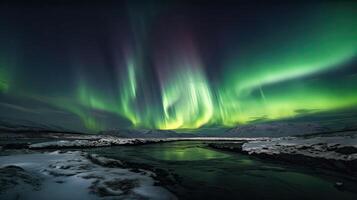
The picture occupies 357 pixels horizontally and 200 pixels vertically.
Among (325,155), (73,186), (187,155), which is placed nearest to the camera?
(73,186)

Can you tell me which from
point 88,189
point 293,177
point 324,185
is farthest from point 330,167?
point 88,189

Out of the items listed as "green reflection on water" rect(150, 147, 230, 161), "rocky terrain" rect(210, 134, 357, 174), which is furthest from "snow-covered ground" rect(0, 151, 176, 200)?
"green reflection on water" rect(150, 147, 230, 161)

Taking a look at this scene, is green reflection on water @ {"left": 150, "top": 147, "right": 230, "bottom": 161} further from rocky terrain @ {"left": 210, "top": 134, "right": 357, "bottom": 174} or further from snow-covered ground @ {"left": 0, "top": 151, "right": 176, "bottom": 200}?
snow-covered ground @ {"left": 0, "top": 151, "right": 176, "bottom": 200}

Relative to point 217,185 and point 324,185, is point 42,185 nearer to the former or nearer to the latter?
point 217,185

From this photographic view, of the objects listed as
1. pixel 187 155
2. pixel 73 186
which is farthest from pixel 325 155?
pixel 187 155

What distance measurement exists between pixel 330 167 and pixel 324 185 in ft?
26.5

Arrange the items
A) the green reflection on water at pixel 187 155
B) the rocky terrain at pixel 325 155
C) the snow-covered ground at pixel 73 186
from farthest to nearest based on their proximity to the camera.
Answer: the green reflection on water at pixel 187 155 < the rocky terrain at pixel 325 155 < the snow-covered ground at pixel 73 186

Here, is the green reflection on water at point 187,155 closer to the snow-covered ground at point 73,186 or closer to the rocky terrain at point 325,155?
the rocky terrain at point 325,155

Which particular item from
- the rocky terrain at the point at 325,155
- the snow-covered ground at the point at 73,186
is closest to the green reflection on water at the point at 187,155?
the rocky terrain at the point at 325,155

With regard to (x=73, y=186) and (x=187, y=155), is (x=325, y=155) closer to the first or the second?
(x=73, y=186)

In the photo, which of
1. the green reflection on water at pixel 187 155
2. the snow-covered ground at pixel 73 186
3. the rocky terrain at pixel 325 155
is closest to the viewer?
the snow-covered ground at pixel 73 186

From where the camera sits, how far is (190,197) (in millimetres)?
12383

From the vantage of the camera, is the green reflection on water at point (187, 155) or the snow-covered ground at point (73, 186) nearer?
the snow-covered ground at point (73, 186)

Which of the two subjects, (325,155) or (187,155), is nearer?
(325,155)
